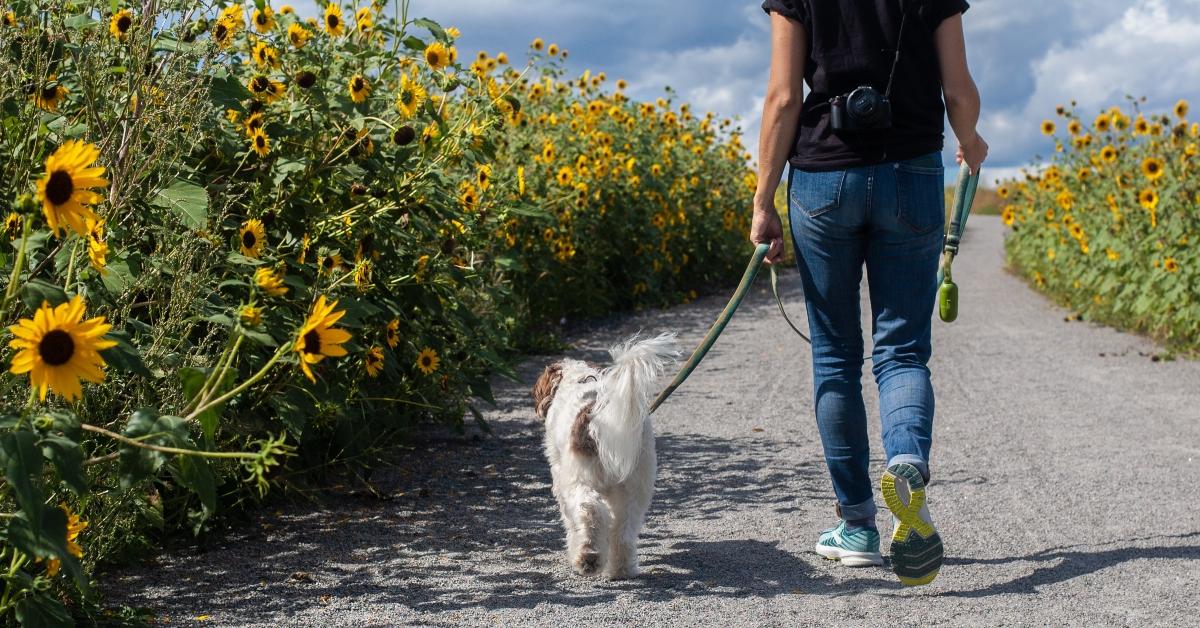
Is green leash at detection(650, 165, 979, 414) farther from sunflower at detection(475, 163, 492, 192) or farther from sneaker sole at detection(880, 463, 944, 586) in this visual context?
sunflower at detection(475, 163, 492, 192)

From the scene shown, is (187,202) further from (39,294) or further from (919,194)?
(919,194)

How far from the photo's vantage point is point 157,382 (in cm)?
346

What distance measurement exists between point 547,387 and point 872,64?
5.18 ft

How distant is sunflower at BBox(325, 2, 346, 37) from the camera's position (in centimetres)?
465

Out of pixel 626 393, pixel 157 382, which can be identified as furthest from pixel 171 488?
pixel 626 393

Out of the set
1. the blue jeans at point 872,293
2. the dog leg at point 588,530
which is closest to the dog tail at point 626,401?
the dog leg at point 588,530

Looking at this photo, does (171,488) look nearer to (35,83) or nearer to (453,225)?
(35,83)

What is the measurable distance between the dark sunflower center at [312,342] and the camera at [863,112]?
1891mm

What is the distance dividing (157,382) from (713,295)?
29.6 feet

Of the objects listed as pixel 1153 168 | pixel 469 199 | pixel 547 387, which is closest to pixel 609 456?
pixel 547 387

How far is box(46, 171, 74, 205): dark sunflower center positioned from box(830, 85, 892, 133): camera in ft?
7.37

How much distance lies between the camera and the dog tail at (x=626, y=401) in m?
3.49

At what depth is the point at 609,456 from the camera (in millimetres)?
3580

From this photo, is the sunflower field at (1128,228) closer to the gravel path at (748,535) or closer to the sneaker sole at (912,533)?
the gravel path at (748,535)
